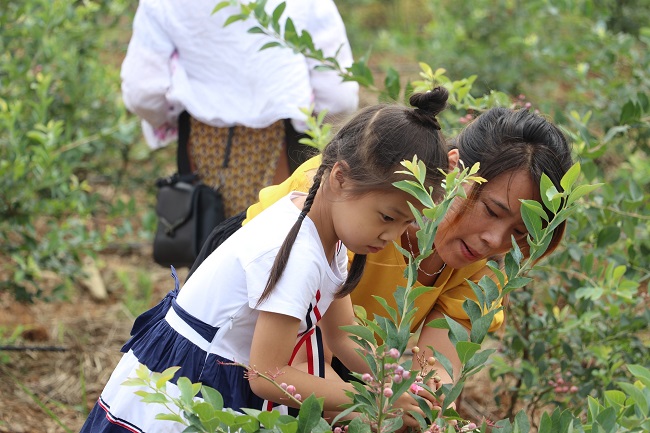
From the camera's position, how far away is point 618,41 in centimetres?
360

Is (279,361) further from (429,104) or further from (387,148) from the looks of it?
(429,104)

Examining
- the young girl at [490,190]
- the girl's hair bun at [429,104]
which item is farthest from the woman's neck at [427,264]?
the girl's hair bun at [429,104]

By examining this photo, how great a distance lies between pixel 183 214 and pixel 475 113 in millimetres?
1066

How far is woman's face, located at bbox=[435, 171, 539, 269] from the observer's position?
6.65 feet

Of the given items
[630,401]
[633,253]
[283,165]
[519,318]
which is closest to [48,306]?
[283,165]

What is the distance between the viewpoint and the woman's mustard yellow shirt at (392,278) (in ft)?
7.36

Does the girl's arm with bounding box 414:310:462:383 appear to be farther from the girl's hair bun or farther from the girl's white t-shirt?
the girl's hair bun

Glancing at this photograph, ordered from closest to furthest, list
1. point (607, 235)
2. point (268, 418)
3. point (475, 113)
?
point (268, 418) < point (607, 235) < point (475, 113)

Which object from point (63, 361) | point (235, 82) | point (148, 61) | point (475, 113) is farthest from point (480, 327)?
point (63, 361)

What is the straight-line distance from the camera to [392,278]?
2.26 metres

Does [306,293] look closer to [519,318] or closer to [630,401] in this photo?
[630,401]

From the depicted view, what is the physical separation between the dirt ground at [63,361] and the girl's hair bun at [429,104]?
162 centimetres

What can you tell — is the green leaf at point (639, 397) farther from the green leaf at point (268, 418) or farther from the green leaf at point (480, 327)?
the green leaf at point (268, 418)

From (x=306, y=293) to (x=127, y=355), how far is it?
1.50 ft
